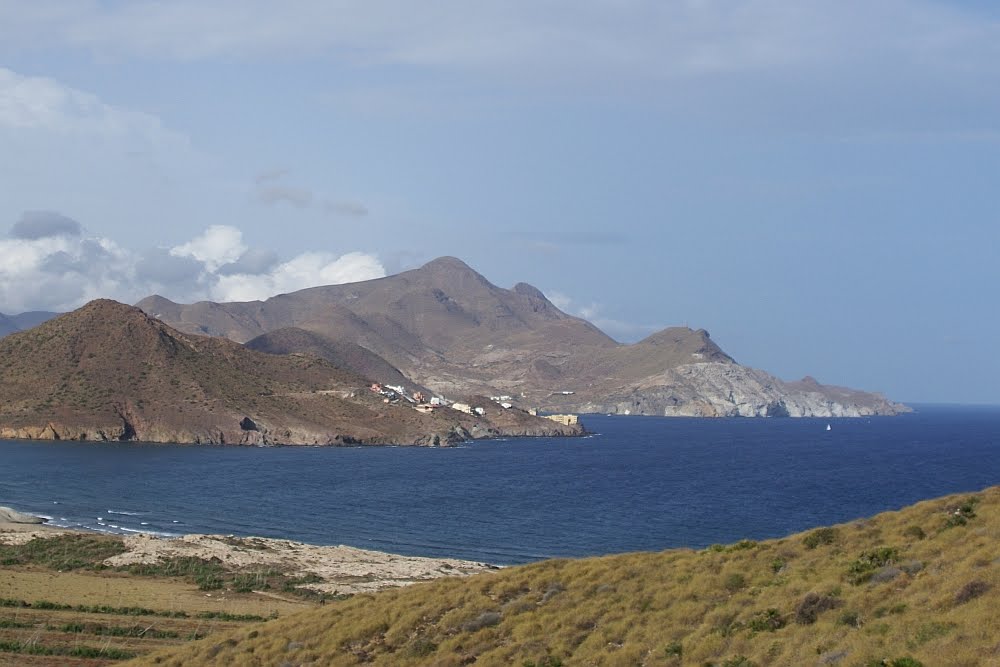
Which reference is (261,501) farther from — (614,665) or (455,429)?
(455,429)

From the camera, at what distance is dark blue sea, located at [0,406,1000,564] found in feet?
224

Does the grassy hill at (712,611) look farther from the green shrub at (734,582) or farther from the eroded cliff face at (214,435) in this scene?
the eroded cliff face at (214,435)

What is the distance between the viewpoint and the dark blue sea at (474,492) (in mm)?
68250

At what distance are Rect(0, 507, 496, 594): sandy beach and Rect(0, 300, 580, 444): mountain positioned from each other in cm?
9157

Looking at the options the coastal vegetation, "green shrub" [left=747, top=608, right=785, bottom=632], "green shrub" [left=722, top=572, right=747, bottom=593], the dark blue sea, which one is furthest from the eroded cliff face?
"green shrub" [left=747, top=608, right=785, bottom=632]

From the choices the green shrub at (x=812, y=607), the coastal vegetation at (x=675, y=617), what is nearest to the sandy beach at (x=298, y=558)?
the coastal vegetation at (x=675, y=617)

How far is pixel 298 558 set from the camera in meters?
53.1

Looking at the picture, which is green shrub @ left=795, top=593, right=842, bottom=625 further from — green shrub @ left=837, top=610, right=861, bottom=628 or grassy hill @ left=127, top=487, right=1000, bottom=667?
green shrub @ left=837, top=610, right=861, bottom=628

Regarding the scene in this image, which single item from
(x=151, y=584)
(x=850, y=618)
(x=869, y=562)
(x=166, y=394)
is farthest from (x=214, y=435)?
(x=850, y=618)

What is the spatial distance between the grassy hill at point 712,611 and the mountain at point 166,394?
131 m

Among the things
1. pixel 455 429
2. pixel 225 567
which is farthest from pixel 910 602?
pixel 455 429

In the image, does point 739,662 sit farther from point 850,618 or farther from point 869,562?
point 869,562

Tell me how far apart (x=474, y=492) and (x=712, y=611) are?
7543 centimetres

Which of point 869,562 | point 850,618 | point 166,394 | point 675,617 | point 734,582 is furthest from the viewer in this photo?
point 166,394
